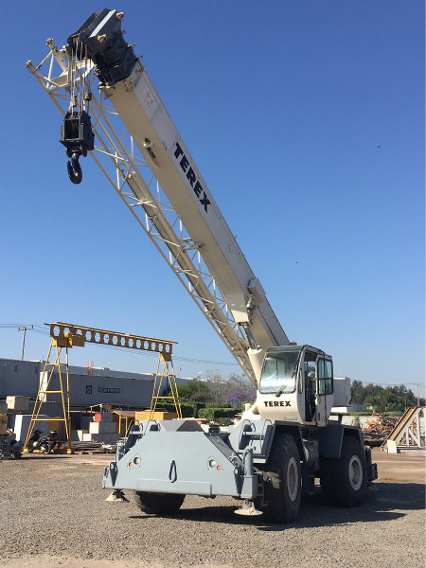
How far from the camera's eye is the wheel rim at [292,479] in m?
8.90

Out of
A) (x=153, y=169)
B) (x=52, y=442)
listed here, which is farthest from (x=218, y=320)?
(x=52, y=442)

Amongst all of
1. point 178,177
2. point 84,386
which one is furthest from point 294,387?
point 84,386

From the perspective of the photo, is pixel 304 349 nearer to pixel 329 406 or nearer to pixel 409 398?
pixel 329 406

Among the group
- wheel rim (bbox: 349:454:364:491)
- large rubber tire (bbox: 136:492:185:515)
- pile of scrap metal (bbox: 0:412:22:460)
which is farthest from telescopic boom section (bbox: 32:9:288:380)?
pile of scrap metal (bbox: 0:412:22:460)

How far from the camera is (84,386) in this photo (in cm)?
4738

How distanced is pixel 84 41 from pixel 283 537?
8462 mm

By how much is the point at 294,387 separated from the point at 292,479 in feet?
6.21

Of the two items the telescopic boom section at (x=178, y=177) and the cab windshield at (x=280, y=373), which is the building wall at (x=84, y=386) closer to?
the telescopic boom section at (x=178, y=177)

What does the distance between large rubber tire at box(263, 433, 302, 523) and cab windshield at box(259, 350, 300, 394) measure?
1470 mm

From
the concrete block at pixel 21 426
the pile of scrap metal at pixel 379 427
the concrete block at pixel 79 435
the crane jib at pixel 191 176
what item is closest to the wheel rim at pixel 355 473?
the crane jib at pixel 191 176

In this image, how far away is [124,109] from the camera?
1092 centimetres

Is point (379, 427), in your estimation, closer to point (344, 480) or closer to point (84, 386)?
point (84, 386)

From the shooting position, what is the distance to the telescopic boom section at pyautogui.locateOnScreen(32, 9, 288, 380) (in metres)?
10.2

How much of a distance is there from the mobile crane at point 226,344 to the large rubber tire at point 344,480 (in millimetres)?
19
